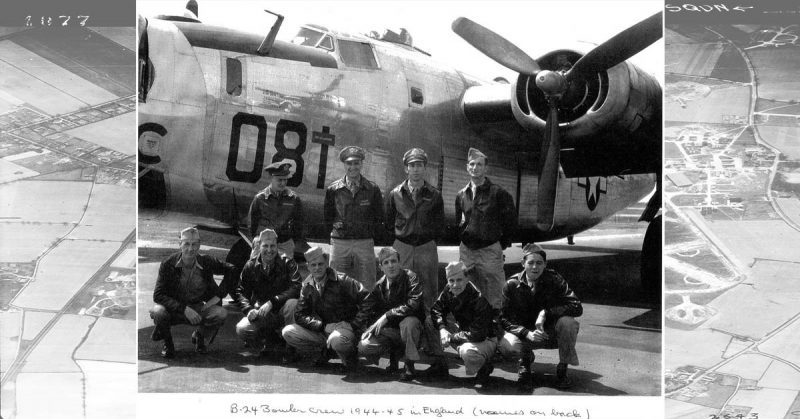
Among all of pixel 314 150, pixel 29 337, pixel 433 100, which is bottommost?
pixel 29 337

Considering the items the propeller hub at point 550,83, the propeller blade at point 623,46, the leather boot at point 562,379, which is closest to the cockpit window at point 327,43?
the propeller hub at point 550,83

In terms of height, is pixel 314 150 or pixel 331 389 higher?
pixel 314 150

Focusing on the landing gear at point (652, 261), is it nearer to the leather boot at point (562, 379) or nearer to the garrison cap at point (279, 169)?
the leather boot at point (562, 379)

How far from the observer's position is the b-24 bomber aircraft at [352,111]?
598cm

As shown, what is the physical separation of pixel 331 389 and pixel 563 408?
1.78 m

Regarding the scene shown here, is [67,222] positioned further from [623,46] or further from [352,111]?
[623,46]

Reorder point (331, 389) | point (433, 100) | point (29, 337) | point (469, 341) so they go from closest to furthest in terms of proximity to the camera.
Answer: point (469, 341) < point (331, 389) < point (29, 337) < point (433, 100)

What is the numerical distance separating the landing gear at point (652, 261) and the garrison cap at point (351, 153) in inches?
114

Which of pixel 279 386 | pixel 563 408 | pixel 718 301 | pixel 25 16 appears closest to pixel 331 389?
pixel 279 386

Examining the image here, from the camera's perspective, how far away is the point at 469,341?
5191 millimetres

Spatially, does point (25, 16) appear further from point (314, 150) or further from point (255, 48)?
point (314, 150)

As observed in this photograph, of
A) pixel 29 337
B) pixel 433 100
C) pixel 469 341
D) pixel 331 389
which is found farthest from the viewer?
pixel 433 100

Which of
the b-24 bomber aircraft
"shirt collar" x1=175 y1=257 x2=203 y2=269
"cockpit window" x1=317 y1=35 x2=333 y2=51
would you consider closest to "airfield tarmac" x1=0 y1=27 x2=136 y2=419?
the b-24 bomber aircraft

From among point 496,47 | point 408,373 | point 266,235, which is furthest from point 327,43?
point 408,373
